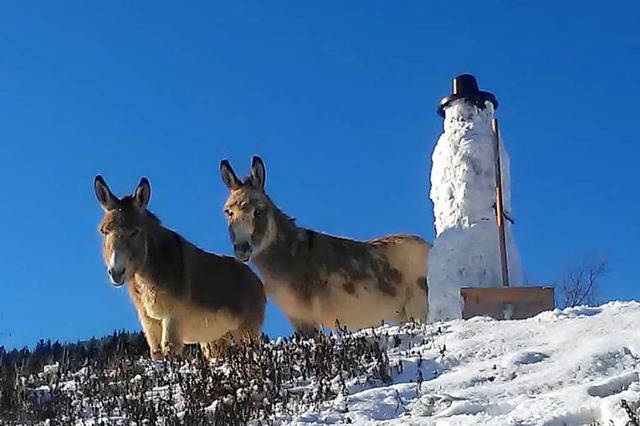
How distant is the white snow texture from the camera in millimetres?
13172

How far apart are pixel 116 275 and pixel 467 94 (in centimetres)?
561

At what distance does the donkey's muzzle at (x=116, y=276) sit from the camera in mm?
12680

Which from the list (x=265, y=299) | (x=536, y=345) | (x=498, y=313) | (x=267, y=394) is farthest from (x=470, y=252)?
(x=267, y=394)

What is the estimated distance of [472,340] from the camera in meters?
9.46

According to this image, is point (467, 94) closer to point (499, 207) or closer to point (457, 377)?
point (499, 207)

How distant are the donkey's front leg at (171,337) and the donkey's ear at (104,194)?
1751mm

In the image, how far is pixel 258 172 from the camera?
15047mm

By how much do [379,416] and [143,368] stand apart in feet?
13.3

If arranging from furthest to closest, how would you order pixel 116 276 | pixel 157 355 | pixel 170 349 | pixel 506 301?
pixel 157 355, pixel 170 349, pixel 116 276, pixel 506 301

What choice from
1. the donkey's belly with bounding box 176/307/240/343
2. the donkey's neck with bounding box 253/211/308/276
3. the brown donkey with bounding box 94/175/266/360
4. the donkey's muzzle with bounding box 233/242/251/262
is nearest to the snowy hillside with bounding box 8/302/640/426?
the brown donkey with bounding box 94/175/266/360

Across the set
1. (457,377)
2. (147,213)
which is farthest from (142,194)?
(457,377)

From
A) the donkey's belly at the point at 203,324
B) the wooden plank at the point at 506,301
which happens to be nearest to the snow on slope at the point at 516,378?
the wooden plank at the point at 506,301

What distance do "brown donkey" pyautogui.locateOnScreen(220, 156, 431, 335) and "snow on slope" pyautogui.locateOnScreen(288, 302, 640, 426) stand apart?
454 cm

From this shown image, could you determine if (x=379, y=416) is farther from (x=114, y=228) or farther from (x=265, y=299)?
(x=265, y=299)
